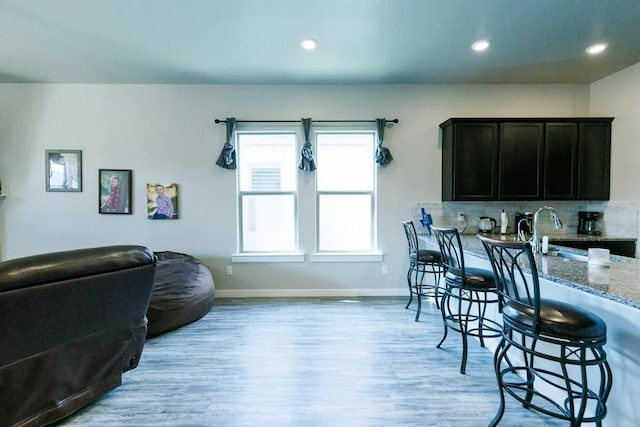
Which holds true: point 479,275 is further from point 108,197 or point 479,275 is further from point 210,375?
point 108,197

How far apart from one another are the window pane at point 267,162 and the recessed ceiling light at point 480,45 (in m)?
2.28

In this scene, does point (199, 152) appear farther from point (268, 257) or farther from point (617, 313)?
point (617, 313)

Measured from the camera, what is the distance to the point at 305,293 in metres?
3.94

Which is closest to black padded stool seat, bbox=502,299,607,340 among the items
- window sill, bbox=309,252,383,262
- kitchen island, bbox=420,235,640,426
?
kitchen island, bbox=420,235,640,426

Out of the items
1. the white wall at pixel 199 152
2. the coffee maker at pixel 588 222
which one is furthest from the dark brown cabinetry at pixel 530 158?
the white wall at pixel 199 152

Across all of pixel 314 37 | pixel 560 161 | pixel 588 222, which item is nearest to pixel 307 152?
pixel 314 37

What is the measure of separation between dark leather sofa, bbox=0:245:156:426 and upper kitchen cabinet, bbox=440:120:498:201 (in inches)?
134

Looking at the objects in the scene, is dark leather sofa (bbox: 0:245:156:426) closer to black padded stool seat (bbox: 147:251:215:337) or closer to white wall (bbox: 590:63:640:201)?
black padded stool seat (bbox: 147:251:215:337)

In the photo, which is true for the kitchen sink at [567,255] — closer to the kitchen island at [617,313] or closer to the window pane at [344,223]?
the kitchen island at [617,313]

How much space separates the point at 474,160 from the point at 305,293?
9.03 ft

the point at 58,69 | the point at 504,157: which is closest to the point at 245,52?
the point at 58,69

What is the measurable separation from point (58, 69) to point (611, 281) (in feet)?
17.7

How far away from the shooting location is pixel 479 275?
226cm

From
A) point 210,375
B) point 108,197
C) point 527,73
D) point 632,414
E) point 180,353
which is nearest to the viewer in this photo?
point 632,414
